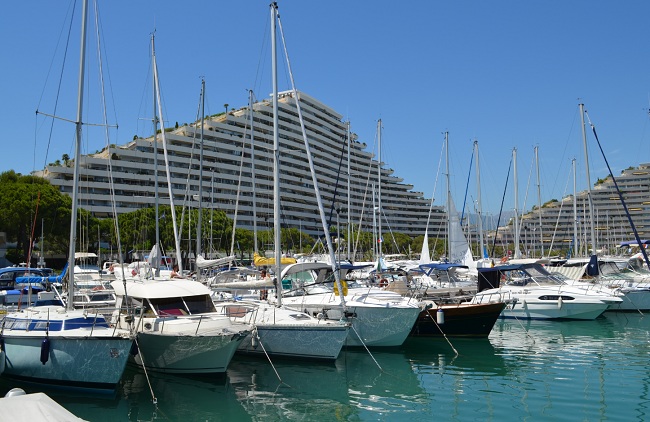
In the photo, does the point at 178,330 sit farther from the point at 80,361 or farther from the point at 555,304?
Result: the point at 555,304

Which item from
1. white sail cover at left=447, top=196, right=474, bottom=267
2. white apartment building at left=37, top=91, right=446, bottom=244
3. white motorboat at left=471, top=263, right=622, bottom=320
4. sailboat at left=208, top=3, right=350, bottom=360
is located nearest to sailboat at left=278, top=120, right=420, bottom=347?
sailboat at left=208, top=3, right=350, bottom=360

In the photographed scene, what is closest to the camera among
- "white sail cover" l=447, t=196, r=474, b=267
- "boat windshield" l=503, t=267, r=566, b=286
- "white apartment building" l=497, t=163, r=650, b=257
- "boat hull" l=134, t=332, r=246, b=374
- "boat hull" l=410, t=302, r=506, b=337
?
"boat hull" l=134, t=332, r=246, b=374

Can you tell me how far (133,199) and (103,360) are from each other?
281 feet

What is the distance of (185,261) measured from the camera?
5606 cm

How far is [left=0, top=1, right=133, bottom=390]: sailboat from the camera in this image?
14930 mm

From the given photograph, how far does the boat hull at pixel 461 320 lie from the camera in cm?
2369

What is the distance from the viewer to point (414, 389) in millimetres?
16531

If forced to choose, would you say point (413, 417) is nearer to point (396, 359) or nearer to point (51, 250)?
point (396, 359)

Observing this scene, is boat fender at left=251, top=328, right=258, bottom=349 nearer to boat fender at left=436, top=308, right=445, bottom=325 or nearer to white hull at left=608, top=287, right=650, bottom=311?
boat fender at left=436, top=308, right=445, bottom=325

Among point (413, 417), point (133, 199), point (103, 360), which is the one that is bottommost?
point (413, 417)

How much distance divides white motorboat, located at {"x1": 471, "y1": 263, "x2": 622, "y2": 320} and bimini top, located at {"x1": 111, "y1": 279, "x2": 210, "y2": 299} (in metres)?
15.2

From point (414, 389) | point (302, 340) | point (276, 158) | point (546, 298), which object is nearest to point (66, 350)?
point (302, 340)

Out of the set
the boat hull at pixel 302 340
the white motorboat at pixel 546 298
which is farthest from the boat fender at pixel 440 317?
the boat hull at pixel 302 340

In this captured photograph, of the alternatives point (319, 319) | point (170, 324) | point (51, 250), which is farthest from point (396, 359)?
point (51, 250)
